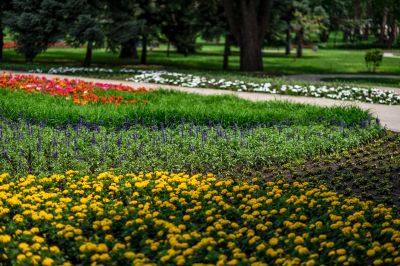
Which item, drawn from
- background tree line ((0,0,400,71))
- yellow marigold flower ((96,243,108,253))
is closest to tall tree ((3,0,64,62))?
background tree line ((0,0,400,71))

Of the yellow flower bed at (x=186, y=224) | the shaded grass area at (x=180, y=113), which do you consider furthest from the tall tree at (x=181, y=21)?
the yellow flower bed at (x=186, y=224)

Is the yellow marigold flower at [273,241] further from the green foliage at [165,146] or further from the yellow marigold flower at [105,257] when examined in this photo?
the green foliage at [165,146]

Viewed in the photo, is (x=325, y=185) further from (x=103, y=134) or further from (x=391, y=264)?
(x=103, y=134)

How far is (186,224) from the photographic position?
6.12 metres

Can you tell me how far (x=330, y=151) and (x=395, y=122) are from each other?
304cm

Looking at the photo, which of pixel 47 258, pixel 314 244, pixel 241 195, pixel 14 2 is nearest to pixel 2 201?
pixel 47 258

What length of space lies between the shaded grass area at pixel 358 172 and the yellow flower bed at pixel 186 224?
0.54m

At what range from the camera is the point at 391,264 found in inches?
198

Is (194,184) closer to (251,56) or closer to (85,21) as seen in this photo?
(251,56)

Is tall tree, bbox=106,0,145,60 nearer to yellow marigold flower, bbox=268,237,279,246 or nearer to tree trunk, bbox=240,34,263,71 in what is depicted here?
tree trunk, bbox=240,34,263,71

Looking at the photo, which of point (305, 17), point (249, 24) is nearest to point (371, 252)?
point (249, 24)

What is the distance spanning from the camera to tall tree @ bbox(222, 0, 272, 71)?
22703mm

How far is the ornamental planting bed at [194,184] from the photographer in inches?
213

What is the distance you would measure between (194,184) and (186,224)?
48.1 inches
